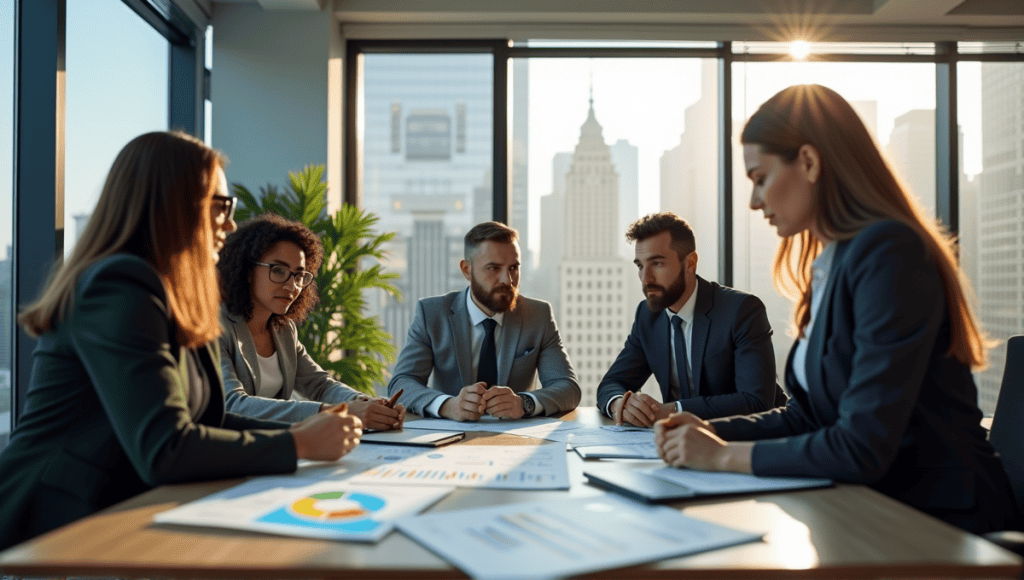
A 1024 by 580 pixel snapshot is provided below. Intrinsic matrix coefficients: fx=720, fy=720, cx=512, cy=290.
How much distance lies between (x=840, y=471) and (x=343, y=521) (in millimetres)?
825

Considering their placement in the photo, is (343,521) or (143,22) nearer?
(343,521)

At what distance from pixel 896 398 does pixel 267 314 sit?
202 centimetres

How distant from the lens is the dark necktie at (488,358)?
2844 mm

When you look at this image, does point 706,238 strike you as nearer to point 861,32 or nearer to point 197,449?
point 861,32

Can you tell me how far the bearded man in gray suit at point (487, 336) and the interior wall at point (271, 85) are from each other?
5.99 feet

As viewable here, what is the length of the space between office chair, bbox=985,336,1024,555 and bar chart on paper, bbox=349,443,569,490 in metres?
1.10

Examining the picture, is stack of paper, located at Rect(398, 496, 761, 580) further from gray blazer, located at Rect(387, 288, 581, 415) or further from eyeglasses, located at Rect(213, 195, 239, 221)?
gray blazer, located at Rect(387, 288, 581, 415)

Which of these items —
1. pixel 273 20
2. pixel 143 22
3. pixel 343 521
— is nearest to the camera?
pixel 343 521

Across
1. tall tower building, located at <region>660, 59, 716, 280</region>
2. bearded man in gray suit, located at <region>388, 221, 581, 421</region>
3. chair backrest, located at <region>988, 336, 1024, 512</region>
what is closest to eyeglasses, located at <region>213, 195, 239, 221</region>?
bearded man in gray suit, located at <region>388, 221, 581, 421</region>

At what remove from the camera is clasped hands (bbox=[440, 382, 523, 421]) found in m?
2.11

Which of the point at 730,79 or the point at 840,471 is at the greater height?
the point at 730,79

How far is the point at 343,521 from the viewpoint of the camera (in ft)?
3.23

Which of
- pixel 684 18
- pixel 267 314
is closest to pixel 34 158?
pixel 267 314

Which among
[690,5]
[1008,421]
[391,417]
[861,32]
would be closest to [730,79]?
[690,5]
